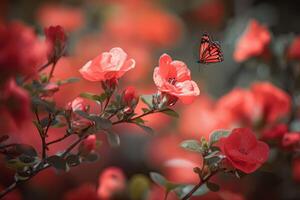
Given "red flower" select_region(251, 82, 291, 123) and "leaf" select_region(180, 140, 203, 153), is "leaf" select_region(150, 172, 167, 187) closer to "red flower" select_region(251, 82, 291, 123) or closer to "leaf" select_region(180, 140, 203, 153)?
"leaf" select_region(180, 140, 203, 153)

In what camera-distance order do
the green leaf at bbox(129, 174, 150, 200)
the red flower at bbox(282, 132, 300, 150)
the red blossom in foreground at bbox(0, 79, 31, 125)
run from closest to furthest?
the red blossom in foreground at bbox(0, 79, 31, 125) < the green leaf at bbox(129, 174, 150, 200) < the red flower at bbox(282, 132, 300, 150)

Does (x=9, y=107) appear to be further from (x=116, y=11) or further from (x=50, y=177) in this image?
(x=116, y=11)

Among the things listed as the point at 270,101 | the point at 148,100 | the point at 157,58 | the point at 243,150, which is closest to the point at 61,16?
the point at 157,58

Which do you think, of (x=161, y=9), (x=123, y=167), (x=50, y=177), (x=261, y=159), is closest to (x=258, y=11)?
(x=161, y=9)

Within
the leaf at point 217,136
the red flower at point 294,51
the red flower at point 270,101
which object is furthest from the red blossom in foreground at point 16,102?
the red flower at point 294,51

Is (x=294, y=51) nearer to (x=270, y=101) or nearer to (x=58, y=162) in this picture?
(x=270, y=101)

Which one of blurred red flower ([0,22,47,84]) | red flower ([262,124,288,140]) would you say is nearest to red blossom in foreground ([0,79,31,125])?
blurred red flower ([0,22,47,84])

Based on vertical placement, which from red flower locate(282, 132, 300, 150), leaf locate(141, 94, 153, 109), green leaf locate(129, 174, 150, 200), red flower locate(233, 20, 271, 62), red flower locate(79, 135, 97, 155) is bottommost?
red flower locate(282, 132, 300, 150)
